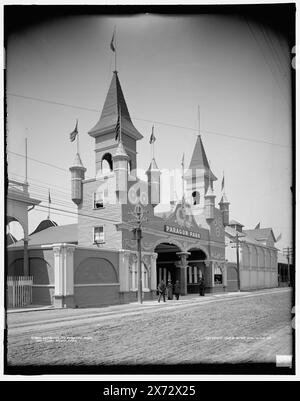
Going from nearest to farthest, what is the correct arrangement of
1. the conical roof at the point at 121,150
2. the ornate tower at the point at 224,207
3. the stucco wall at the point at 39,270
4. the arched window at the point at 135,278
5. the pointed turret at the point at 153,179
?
the stucco wall at the point at 39,270 → the pointed turret at the point at 153,179 → the conical roof at the point at 121,150 → the ornate tower at the point at 224,207 → the arched window at the point at 135,278

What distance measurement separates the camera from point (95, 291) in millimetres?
10039

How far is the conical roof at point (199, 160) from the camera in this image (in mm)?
6949

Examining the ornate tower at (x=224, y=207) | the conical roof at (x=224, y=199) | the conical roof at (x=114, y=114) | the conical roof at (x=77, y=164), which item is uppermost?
the conical roof at (x=114, y=114)

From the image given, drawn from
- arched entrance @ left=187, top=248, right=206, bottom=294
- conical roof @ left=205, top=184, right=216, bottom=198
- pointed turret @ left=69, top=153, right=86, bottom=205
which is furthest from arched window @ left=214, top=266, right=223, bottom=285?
pointed turret @ left=69, top=153, right=86, bottom=205

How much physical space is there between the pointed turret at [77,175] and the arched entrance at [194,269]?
38.7 ft

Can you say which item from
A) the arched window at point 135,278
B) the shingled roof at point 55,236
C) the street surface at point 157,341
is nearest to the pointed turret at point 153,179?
the shingled roof at point 55,236

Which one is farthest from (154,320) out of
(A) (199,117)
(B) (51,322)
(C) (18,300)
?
(A) (199,117)

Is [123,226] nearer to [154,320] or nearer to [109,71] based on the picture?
→ [154,320]

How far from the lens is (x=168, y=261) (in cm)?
1870

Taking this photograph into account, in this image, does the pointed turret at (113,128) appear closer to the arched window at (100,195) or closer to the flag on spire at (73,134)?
the flag on spire at (73,134)

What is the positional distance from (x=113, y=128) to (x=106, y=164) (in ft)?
2.07

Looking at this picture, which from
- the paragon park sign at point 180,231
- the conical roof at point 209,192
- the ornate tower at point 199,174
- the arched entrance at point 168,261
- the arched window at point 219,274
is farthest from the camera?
Result: the arched entrance at point 168,261

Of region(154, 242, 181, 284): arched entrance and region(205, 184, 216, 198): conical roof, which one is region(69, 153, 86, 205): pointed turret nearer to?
region(205, 184, 216, 198): conical roof

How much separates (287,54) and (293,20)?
1.47ft
